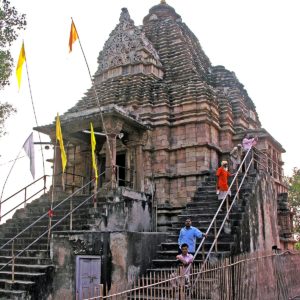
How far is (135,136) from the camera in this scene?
15570 millimetres

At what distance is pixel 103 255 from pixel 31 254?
9.00ft

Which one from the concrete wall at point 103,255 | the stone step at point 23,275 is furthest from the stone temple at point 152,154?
the stone step at point 23,275

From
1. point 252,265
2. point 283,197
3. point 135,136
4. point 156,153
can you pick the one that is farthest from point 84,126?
point 283,197

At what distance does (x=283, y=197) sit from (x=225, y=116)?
191 inches

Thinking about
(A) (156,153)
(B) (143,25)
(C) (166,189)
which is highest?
(B) (143,25)

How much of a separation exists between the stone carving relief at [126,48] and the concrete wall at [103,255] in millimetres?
10121

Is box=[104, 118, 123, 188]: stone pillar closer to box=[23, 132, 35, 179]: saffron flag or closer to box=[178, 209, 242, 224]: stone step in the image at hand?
box=[23, 132, 35, 179]: saffron flag

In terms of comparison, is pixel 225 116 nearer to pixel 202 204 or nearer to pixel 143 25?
pixel 202 204

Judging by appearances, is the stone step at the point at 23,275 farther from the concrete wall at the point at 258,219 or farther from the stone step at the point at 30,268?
the concrete wall at the point at 258,219

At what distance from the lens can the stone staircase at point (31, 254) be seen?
9.44 metres

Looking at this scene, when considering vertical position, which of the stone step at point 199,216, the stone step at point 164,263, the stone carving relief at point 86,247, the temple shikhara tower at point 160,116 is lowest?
the stone step at point 164,263

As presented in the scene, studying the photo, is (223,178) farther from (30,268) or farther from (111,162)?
(30,268)

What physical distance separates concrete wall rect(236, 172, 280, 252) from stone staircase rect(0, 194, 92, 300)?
467cm

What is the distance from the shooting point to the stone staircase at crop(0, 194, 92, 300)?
9438 mm
